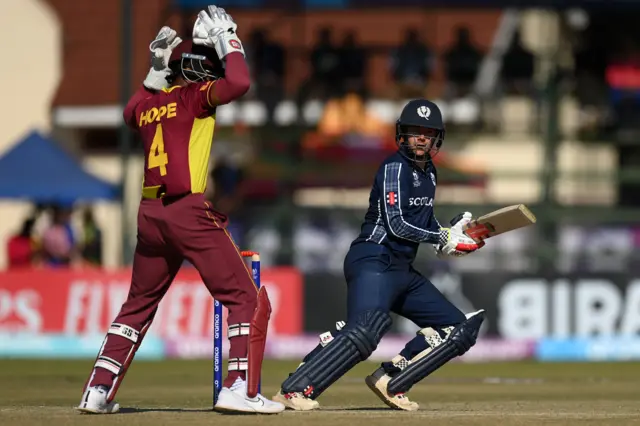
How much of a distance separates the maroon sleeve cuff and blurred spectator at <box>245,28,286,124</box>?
13.7 m

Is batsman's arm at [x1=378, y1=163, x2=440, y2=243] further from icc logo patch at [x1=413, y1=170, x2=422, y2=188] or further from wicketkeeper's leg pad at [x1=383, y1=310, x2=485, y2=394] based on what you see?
wicketkeeper's leg pad at [x1=383, y1=310, x2=485, y2=394]

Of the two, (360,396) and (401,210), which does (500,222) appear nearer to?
(401,210)

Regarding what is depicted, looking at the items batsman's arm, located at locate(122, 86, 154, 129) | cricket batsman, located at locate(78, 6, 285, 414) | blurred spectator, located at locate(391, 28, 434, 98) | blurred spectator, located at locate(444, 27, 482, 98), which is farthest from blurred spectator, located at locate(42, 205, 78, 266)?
cricket batsman, located at locate(78, 6, 285, 414)

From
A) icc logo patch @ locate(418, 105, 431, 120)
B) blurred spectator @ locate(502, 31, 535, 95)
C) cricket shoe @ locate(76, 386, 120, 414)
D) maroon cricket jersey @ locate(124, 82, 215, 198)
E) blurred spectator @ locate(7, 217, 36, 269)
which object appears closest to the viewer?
maroon cricket jersey @ locate(124, 82, 215, 198)

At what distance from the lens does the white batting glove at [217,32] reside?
9.12m

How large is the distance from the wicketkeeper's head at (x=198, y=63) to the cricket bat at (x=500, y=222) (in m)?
2.00

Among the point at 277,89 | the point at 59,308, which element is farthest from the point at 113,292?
the point at 277,89

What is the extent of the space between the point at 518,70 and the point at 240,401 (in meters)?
14.6

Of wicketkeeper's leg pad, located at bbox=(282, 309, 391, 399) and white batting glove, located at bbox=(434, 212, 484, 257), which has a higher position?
white batting glove, located at bbox=(434, 212, 484, 257)

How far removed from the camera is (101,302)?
19.2 m

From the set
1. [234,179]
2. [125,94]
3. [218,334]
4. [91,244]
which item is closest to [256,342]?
[218,334]

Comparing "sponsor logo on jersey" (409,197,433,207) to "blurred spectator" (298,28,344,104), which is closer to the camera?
"sponsor logo on jersey" (409,197,433,207)

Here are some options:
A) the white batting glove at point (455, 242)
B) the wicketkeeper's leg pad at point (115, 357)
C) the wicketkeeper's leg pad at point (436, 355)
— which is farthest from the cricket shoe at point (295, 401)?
the white batting glove at point (455, 242)

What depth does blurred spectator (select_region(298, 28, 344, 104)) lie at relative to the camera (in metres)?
22.7
